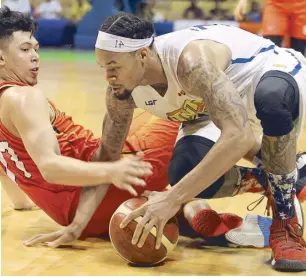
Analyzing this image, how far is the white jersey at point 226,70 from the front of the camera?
11.8ft

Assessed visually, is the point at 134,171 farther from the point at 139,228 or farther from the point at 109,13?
the point at 109,13

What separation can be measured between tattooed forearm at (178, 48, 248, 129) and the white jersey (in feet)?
0.68

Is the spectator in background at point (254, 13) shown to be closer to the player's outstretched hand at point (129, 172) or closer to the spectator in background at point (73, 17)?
the spectator in background at point (73, 17)

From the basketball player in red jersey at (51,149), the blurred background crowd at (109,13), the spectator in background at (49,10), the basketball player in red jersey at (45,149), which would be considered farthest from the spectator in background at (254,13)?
the basketball player in red jersey at (45,149)

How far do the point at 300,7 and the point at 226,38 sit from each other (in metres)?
3.59

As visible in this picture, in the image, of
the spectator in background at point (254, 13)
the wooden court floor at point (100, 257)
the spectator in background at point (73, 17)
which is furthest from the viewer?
the spectator in background at point (73, 17)

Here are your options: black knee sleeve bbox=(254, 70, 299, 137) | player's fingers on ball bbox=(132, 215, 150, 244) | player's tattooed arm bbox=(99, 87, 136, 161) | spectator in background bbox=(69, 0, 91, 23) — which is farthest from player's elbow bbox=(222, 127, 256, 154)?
spectator in background bbox=(69, 0, 91, 23)

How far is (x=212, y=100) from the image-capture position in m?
3.26

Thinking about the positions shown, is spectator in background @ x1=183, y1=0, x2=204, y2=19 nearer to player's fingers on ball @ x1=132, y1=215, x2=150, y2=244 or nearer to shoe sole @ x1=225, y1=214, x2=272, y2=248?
shoe sole @ x1=225, y1=214, x2=272, y2=248

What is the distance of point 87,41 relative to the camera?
53.4ft

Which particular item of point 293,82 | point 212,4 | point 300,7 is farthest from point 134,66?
point 212,4

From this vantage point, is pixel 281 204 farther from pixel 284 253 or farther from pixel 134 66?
pixel 134 66

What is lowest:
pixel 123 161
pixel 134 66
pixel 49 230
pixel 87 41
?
pixel 87 41

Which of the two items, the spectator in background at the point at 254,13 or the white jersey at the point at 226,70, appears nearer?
the white jersey at the point at 226,70
